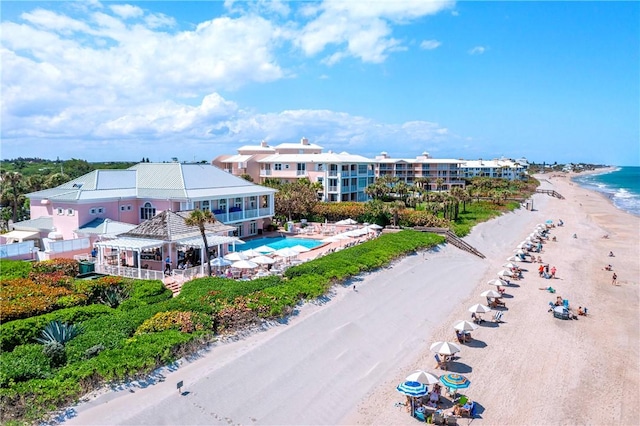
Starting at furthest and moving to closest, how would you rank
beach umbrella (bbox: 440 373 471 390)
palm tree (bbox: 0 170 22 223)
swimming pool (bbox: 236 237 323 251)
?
palm tree (bbox: 0 170 22 223)
swimming pool (bbox: 236 237 323 251)
beach umbrella (bbox: 440 373 471 390)

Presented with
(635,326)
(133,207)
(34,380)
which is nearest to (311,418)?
(34,380)

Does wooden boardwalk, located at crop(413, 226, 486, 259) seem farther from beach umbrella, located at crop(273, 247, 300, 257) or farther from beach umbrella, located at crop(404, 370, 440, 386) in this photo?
beach umbrella, located at crop(404, 370, 440, 386)

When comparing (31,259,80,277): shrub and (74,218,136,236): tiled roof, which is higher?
(74,218,136,236): tiled roof

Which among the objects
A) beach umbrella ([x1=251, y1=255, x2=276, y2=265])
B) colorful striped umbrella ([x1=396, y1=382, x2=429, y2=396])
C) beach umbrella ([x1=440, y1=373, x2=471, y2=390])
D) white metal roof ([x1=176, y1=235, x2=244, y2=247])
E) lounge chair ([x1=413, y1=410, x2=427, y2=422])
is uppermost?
white metal roof ([x1=176, y1=235, x2=244, y2=247])

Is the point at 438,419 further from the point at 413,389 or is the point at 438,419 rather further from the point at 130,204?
the point at 130,204

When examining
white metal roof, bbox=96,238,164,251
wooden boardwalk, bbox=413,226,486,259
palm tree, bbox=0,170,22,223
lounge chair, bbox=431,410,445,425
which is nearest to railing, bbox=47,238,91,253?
white metal roof, bbox=96,238,164,251

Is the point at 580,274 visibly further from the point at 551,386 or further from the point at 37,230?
the point at 37,230

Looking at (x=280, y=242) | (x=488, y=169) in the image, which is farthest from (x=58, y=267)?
(x=488, y=169)
